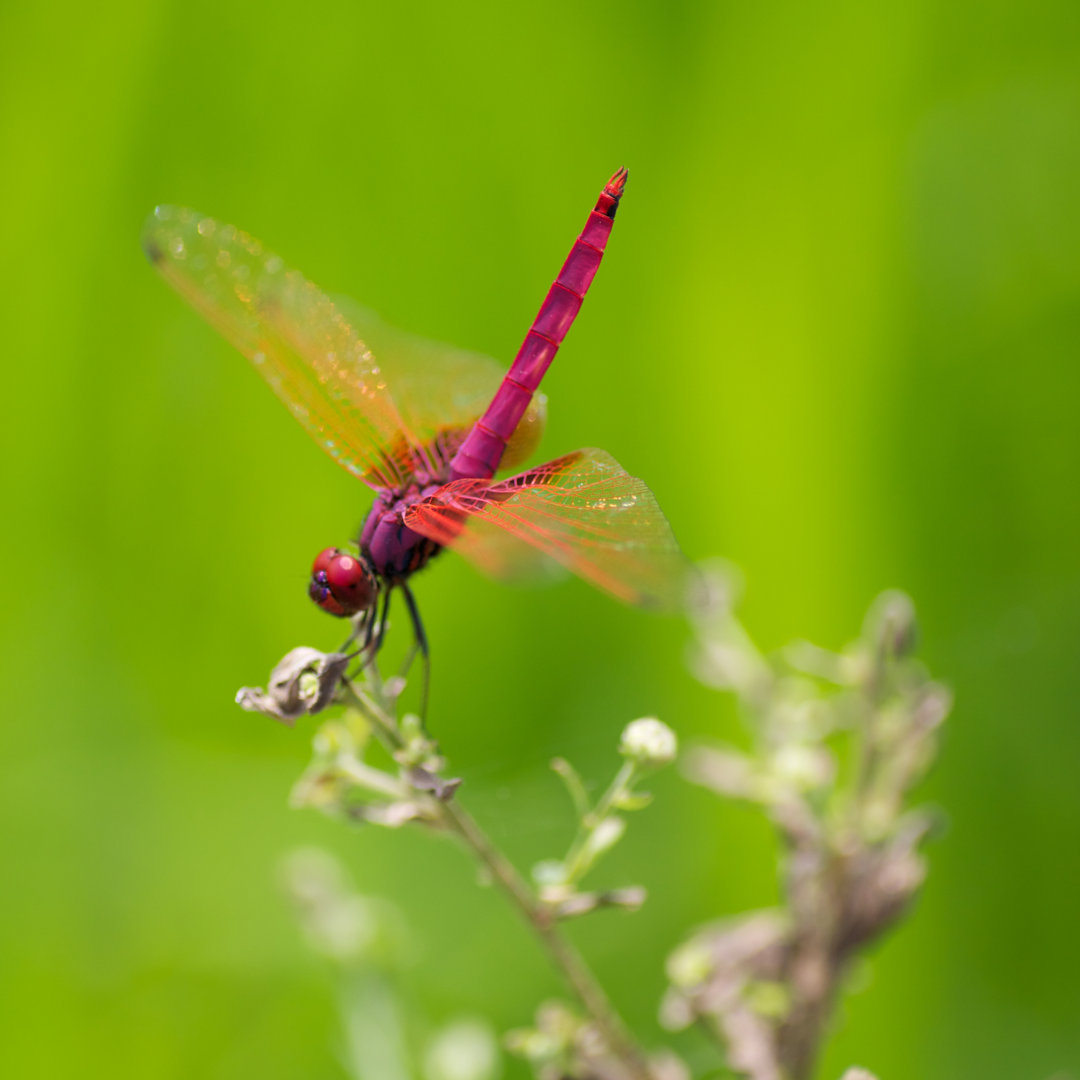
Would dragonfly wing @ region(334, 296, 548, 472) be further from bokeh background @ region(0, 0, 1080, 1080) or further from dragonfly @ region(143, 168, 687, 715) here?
bokeh background @ region(0, 0, 1080, 1080)

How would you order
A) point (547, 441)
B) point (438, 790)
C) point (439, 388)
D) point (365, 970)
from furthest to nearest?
point (547, 441) < point (439, 388) < point (365, 970) < point (438, 790)

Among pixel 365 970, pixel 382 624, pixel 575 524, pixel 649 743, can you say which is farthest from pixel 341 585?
pixel 365 970

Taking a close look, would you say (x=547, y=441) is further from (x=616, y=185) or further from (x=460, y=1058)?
(x=460, y=1058)

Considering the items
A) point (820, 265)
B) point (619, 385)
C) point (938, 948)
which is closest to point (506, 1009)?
point (938, 948)

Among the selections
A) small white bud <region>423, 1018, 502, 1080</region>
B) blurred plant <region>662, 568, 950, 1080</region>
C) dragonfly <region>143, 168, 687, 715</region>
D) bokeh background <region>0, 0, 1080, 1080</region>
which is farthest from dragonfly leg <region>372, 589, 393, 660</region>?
bokeh background <region>0, 0, 1080, 1080</region>

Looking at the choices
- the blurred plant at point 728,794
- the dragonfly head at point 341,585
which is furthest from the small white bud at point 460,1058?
the dragonfly head at point 341,585

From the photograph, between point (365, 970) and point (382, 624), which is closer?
point (382, 624)

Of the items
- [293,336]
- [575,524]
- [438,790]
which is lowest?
[438,790]
